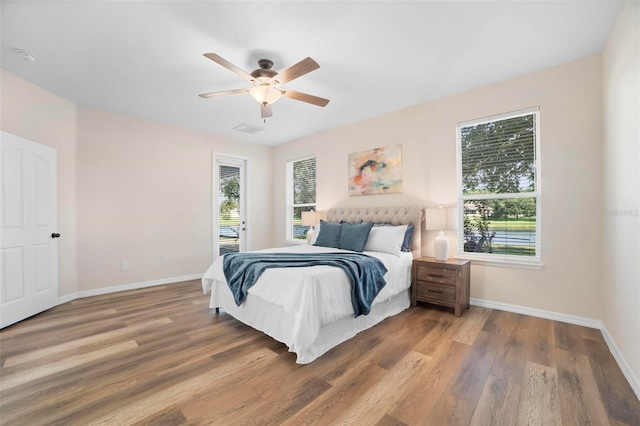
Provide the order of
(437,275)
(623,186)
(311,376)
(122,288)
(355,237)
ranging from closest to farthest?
(311,376), (623,186), (437,275), (355,237), (122,288)

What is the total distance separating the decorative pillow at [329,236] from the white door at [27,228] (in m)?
3.31

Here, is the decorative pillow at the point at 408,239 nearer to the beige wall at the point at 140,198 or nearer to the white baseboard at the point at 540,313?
the white baseboard at the point at 540,313

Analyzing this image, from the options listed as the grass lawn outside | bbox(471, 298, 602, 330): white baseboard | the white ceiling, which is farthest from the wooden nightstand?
the white ceiling

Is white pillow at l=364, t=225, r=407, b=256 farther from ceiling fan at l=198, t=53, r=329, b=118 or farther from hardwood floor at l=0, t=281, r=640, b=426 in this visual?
ceiling fan at l=198, t=53, r=329, b=118

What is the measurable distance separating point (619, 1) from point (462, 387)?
2978mm

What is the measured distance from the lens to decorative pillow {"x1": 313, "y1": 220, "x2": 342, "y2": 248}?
12.9ft

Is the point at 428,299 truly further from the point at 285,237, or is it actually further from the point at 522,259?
the point at 285,237

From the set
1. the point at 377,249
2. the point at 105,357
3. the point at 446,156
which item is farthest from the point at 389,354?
the point at 446,156

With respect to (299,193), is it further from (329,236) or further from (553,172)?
(553,172)

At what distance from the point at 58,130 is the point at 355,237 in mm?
4082

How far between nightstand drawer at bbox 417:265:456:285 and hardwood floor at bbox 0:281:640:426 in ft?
1.42

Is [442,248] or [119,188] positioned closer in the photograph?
[442,248]

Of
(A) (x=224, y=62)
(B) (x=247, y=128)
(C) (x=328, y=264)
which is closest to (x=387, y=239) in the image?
(C) (x=328, y=264)

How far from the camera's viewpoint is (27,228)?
3.07 metres
